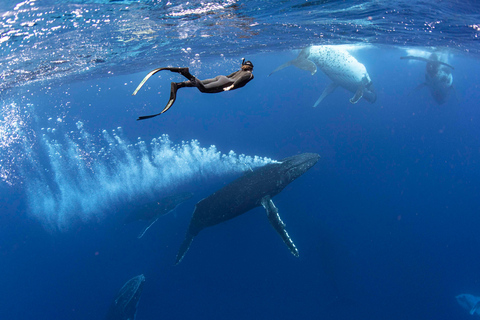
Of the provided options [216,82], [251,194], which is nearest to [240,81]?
[216,82]

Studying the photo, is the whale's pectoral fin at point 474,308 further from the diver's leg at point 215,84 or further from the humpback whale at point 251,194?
the diver's leg at point 215,84

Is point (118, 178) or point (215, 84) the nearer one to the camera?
point (215, 84)

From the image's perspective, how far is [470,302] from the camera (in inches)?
629

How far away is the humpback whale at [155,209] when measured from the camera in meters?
15.6

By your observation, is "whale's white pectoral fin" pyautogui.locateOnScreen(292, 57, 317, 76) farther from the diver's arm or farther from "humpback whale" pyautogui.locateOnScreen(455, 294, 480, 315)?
"humpback whale" pyautogui.locateOnScreen(455, 294, 480, 315)

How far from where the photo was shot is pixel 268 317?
1377 cm

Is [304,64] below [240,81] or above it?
below

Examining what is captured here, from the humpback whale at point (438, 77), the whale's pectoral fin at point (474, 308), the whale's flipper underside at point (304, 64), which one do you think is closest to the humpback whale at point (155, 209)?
the whale's flipper underside at point (304, 64)

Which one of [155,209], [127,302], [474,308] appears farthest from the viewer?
[155,209]

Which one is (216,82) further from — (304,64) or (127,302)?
(304,64)

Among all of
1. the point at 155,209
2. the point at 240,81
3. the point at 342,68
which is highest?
the point at 240,81

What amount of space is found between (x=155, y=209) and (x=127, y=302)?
511 centimetres

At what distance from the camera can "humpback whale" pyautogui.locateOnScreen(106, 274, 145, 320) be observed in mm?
12356

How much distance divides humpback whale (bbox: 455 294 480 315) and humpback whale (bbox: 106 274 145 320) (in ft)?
65.0
